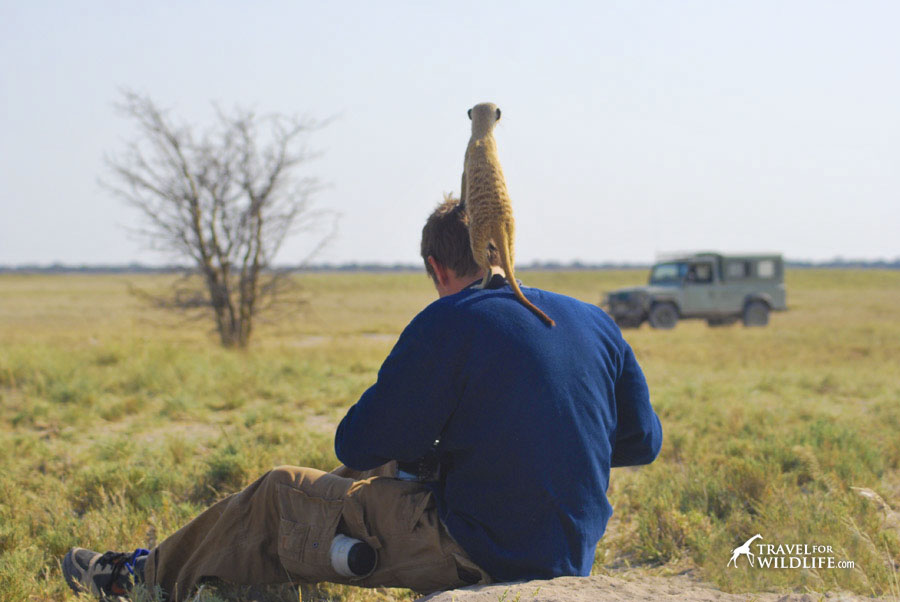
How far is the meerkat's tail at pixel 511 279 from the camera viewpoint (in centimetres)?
225

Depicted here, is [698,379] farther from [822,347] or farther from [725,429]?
[822,347]

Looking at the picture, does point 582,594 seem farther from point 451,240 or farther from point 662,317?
point 662,317

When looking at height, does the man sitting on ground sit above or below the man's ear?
below

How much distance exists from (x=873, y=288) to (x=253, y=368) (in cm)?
7100

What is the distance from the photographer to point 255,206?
1292 centimetres

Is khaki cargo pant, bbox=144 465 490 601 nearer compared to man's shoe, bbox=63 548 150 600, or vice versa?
khaki cargo pant, bbox=144 465 490 601

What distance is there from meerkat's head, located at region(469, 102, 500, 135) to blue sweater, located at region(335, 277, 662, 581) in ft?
1.91

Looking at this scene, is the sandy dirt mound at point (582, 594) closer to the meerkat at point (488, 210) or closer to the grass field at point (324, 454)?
the grass field at point (324, 454)

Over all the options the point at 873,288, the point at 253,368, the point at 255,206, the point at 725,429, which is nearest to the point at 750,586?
the point at 725,429

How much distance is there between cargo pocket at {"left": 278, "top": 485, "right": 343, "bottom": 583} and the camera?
8.12 feet

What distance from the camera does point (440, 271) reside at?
8.34 feet

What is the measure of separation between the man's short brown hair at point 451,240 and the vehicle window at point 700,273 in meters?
19.9

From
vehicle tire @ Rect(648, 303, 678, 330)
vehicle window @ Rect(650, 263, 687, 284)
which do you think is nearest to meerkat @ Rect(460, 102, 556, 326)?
vehicle tire @ Rect(648, 303, 678, 330)

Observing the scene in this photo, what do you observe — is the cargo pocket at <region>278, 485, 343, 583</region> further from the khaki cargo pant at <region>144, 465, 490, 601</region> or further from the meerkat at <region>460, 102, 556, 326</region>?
the meerkat at <region>460, 102, 556, 326</region>
